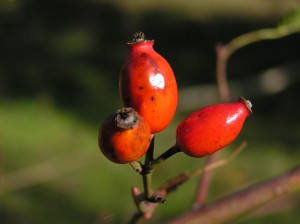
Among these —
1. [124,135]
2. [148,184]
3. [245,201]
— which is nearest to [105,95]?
[245,201]

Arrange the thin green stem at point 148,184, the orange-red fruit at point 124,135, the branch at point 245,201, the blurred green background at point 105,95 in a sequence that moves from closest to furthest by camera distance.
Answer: the orange-red fruit at point 124,135 → the thin green stem at point 148,184 → the branch at point 245,201 → the blurred green background at point 105,95

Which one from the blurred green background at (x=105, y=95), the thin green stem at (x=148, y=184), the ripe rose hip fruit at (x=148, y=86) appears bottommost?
the blurred green background at (x=105, y=95)

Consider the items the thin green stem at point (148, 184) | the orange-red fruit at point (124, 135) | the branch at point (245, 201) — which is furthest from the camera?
the branch at point (245, 201)

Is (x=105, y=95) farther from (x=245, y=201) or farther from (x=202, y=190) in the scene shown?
(x=245, y=201)

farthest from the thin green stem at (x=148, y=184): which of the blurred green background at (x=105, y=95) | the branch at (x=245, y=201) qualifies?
the blurred green background at (x=105, y=95)

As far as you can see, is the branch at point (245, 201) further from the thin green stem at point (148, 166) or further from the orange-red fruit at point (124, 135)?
the orange-red fruit at point (124, 135)

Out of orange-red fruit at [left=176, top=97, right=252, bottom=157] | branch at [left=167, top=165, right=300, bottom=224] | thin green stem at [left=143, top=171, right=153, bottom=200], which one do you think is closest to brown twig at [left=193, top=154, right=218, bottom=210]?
branch at [left=167, top=165, right=300, bottom=224]

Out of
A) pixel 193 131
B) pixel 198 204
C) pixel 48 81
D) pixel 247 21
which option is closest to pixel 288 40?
pixel 247 21

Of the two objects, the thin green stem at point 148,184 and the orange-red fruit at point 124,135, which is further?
the thin green stem at point 148,184
